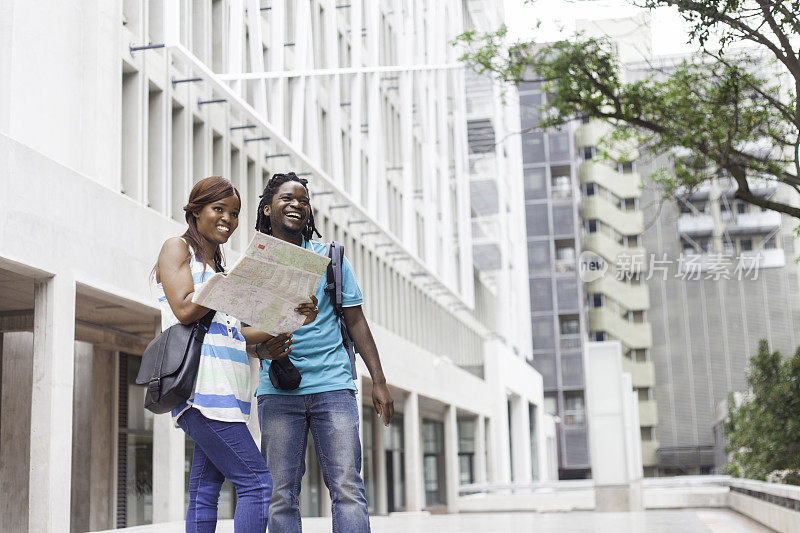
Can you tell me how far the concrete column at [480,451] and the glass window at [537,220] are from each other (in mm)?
27947

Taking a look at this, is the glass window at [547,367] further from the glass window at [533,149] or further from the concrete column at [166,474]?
the concrete column at [166,474]

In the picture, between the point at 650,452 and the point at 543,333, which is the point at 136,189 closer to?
the point at 543,333

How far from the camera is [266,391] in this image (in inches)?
167

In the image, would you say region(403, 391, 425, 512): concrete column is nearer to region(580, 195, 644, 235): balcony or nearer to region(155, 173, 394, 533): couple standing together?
region(155, 173, 394, 533): couple standing together

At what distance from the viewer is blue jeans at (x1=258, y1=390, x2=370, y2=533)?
416 centimetres

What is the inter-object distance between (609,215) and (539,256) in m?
9.51

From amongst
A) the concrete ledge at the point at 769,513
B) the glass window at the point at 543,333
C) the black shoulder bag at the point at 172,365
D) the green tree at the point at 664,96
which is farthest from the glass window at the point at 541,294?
the black shoulder bag at the point at 172,365

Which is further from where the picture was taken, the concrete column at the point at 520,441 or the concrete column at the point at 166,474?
the concrete column at the point at 520,441

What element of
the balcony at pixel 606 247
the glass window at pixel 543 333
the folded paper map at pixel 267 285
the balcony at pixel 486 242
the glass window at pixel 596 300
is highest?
the balcony at pixel 606 247

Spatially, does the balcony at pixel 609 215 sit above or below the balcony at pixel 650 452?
above

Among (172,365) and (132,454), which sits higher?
(172,365)

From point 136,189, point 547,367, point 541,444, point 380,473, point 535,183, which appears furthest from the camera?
point 535,183

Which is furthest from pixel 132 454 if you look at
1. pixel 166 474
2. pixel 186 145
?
pixel 186 145

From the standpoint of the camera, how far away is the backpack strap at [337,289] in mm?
4336
